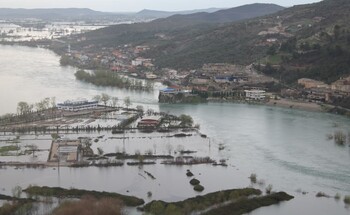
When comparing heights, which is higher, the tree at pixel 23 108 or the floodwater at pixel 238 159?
the tree at pixel 23 108

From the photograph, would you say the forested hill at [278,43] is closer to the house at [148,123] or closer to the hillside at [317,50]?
the hillside at [317,50]

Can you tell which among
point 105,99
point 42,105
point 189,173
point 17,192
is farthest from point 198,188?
point 105,99

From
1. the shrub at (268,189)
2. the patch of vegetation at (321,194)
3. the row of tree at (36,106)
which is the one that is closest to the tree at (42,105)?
the row of tree at (36,106)

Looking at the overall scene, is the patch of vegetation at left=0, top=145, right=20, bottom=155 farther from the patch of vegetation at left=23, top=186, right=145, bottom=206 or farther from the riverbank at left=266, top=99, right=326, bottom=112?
the riverbank at left=266, top=99, right=326, bottom=112

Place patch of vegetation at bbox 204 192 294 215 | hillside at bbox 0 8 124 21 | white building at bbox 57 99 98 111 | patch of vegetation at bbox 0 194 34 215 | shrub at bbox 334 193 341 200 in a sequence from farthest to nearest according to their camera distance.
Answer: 1. hillside at bbox 0 8 124 21
2. white building at bbox 57 99 98 111
3. shrub at bbox 334 193 341 200
4. patch of vegetation at bbox 204 192 294 215
5. patch of vegetation at bbox 0 194 34 215

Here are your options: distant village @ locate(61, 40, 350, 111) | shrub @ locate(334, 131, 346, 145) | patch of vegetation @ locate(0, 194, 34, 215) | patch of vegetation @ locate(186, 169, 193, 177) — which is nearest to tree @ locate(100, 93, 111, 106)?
distant village @ locate(61, 40, 350, 111)

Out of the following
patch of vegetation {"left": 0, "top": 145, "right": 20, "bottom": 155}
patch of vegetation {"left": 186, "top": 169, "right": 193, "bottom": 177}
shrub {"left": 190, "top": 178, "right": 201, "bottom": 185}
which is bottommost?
patch of vegetation {"left": 0, "top": 145, "right": 20, "bottom": 155}

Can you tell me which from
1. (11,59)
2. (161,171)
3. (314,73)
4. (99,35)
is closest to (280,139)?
(161,171)
